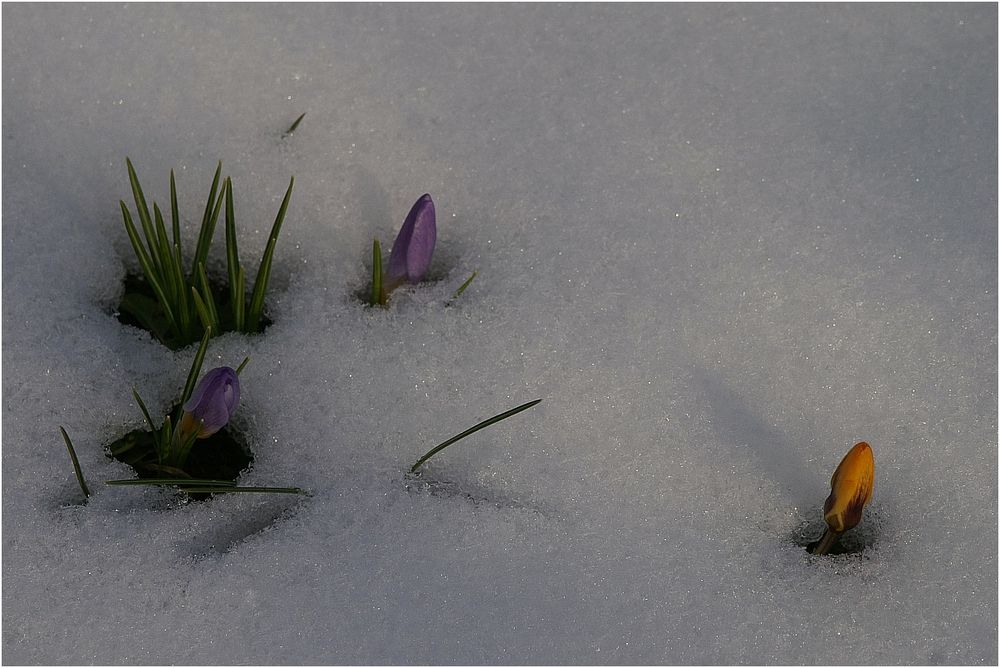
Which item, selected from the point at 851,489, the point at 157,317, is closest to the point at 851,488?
the point at 851,489

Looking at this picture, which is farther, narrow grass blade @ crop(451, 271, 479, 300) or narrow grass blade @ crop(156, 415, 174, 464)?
narrow grass blade @ crop(451, 271, 479, 300)

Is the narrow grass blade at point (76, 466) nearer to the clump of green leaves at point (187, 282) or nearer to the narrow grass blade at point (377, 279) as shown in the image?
the clump of green leaves at point (187, 282)

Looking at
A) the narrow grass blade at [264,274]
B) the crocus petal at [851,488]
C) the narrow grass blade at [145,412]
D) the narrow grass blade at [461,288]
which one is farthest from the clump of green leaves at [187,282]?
the crocus petal at [851,488]

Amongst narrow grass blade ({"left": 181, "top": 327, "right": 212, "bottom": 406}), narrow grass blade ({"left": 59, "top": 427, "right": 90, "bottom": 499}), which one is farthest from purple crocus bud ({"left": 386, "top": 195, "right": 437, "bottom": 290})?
narrow grass blade ({"left": 59, "top": 427, "right": 90, "bottom": 499})

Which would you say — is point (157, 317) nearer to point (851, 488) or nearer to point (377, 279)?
point (377, 279)

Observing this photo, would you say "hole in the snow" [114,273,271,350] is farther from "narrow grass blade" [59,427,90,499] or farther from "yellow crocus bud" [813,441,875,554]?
"yellow crocus bud" [813,441,875,554]
